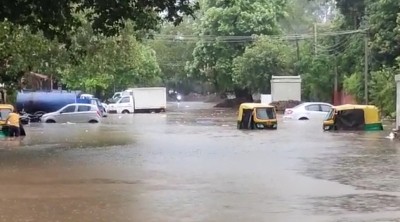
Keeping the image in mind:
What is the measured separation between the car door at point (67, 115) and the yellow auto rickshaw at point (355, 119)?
16357 mm

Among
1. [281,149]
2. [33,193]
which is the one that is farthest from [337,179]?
[281,149]

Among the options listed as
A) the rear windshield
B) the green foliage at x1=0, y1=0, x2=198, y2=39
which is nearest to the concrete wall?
the rear windshield

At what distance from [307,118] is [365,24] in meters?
9.73

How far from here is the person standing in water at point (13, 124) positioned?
30750mm

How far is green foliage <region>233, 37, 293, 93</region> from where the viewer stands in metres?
64.8

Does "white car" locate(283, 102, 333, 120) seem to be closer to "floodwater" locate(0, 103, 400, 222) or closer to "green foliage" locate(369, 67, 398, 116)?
"green foliage" locate(369, 67, 398, 116)

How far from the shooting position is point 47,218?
11.5 m

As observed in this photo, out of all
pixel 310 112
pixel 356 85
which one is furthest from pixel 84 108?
pixel 356 85

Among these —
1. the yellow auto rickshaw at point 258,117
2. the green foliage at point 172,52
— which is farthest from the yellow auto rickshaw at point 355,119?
the green foliage at point 172,52

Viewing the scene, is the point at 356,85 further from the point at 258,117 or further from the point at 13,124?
the point at 13,124

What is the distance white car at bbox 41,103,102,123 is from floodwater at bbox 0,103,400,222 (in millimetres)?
15364

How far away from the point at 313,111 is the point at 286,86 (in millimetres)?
14825

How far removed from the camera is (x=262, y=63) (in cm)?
6488

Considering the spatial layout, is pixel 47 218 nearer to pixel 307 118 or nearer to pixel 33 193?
pixel 33 193
